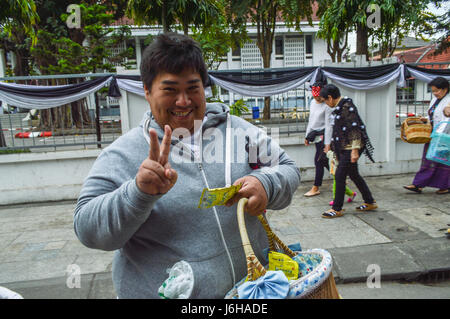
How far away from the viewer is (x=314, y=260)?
1290 millimetres

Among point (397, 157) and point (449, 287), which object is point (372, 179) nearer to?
point (397, 157)

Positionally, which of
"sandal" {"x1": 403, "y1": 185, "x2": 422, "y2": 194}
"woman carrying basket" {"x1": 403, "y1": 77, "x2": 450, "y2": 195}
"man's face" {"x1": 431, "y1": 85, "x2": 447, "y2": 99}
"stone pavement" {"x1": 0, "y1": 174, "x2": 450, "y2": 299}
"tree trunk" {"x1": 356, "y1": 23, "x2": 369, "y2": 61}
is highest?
"tree trunk" {"x1": 356, "y1": 23, "x2": 369, "y2": 61}

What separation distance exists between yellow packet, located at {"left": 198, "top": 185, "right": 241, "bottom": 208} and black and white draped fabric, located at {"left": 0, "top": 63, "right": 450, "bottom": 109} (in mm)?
5211

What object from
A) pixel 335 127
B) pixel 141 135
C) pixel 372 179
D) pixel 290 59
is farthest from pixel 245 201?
pixel 290 59

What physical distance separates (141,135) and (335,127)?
4067 millimetres

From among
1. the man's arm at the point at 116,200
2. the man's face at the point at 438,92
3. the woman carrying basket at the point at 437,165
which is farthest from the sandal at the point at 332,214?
the man's arm at the point at 116,200

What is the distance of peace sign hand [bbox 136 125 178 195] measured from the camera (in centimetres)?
104

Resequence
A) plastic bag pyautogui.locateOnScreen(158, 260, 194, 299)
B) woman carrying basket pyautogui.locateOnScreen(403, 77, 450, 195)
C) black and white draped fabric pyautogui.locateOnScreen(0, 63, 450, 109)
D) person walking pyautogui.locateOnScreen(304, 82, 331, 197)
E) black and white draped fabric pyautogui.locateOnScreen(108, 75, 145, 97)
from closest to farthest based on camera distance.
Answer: plastic bag pyautogui.locateOnScreen(158, 260, 194, 299) → woman carrying basket pyautogui.locateOnScreen(403, 77, 450, 195) → person walking pyautogui.locateOnScreen(304, 82, 331, 197) → black and white draped fabric pyautogui.locateOnScreen(0, 63, 450, 109) → black and white draped fabric pyautogui.locateOnScreen(108, 75, 145, 97)

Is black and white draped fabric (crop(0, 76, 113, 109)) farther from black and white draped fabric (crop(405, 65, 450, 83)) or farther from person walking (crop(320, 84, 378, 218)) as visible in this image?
black and white draped fabric (crop(405, 65, 450, 83))

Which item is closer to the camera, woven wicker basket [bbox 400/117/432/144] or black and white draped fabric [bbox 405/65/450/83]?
woven wicker basket [bbox 400/117/432/144]

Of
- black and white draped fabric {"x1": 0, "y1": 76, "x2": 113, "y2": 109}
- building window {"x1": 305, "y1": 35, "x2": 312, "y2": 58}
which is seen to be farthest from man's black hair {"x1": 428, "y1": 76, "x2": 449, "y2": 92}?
building window {"x1": 305, "y1": 35, "x2": 312, "y2": 58}

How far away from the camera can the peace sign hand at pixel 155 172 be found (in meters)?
1.04

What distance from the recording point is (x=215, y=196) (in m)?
1.15

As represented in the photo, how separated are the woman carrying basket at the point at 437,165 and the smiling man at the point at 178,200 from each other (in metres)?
5.18
